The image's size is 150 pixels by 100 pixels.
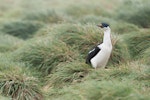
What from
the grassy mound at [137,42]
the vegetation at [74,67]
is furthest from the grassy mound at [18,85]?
the grassy mound at [137,42]

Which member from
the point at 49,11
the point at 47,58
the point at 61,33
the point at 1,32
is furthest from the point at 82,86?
the point at 49,11

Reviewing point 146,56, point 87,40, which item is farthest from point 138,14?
point 146,56

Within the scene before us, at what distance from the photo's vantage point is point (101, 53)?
6.95m

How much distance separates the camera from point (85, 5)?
48.0ft

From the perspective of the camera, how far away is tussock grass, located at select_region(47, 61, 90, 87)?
6.80m

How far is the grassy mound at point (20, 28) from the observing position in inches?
Result: 451

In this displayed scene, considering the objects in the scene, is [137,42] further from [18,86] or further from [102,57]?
[18,86]

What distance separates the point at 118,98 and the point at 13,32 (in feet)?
21.9

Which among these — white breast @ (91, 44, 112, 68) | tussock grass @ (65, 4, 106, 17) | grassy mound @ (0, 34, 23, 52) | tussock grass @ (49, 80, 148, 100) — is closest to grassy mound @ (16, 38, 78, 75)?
white breast @ (91, 44, 112, 68)

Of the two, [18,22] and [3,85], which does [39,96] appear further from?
[18,22]

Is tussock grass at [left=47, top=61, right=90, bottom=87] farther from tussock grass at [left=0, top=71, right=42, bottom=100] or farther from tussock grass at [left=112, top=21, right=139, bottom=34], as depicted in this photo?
tussock grass at [left=112, top=21, right=139, bottom=34]

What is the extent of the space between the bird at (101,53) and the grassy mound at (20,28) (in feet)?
14.9

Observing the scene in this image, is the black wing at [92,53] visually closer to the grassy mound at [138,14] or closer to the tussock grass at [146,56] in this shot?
the tussock grass at [146,56]

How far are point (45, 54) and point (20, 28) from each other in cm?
405
